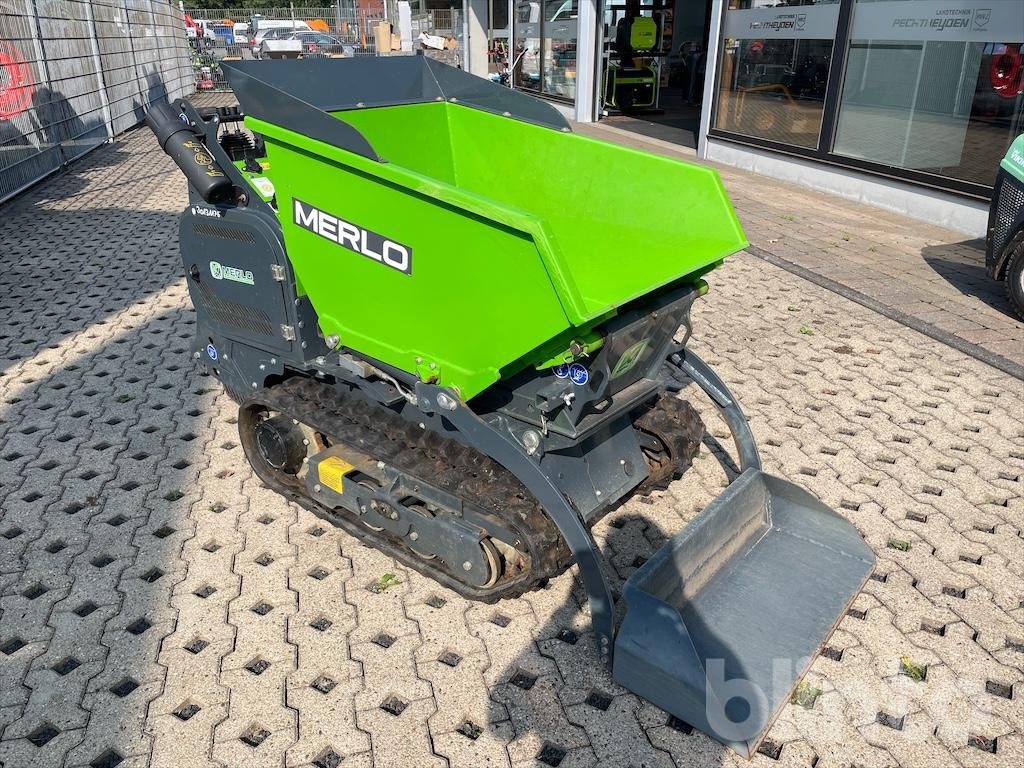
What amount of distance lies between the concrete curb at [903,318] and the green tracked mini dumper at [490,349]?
2.93 meters

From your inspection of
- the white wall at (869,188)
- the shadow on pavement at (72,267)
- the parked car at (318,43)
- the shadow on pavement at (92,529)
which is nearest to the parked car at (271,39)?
the parked car at (318,43)

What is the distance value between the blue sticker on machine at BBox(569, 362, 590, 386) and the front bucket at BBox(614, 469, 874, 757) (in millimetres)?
732

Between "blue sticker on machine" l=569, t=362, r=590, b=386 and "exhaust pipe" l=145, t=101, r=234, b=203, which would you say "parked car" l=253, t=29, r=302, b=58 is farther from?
"blue sticker on machine" l=569, t=362, r=590, b=386

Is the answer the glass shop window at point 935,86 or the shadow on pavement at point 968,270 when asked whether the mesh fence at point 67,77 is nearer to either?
the glass shop window at point 935,86

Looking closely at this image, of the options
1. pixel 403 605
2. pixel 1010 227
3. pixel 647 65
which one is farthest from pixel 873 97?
pixel 403 605

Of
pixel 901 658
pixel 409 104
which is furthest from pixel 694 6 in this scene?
pixel 901 658

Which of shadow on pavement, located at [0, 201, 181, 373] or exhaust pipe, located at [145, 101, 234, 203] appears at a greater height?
exhaust pipe, located at [145, 101, 234, 203]

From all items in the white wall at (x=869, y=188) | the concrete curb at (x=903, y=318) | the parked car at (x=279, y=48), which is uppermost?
the parked car at (x=279, y=48)

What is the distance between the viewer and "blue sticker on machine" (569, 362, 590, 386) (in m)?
2.92

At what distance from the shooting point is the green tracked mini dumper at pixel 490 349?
9.41 ft

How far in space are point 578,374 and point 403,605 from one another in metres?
1.31

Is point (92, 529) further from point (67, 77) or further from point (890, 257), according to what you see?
point (67, 77)

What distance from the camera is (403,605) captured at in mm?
3438

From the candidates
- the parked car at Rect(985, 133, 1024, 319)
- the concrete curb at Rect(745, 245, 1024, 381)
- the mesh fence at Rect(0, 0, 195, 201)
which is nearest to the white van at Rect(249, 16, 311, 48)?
the mesh fence at Rect(0, 0, 195, 201)
